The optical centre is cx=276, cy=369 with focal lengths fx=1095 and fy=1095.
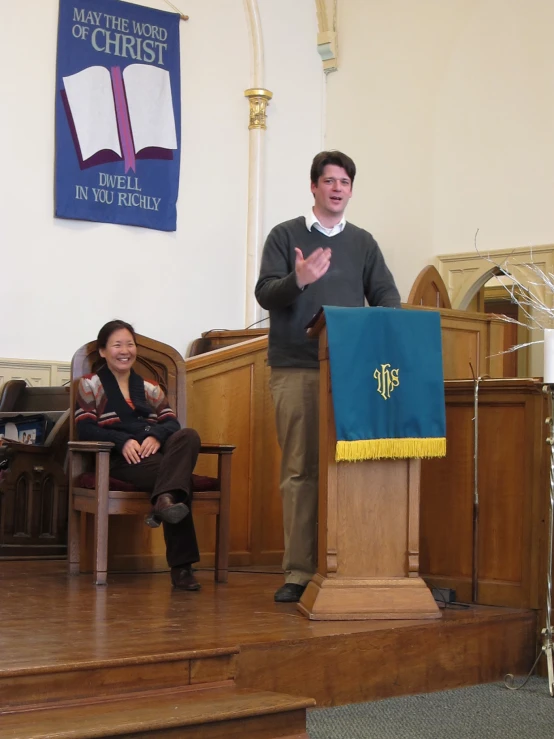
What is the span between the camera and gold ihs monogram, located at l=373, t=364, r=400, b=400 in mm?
3761

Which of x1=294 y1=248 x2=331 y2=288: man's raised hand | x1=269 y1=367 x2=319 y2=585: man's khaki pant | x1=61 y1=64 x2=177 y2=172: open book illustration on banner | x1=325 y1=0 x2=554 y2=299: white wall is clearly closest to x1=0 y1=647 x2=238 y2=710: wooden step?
x1=269 y1=367 x2=319 y2=585: man's khaki pant

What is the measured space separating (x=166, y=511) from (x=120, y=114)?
12.9 feet

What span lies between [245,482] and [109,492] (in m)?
0.95

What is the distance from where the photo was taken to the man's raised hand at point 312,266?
3.58 meters

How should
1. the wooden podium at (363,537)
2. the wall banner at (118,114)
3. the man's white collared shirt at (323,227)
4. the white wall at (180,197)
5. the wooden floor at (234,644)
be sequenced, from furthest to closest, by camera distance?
the wall banner at (118,114) < the white wall at (180,197) < the man's white collared shirt at (323,227) < the wooden podium at (363,537) < the wooden floor at (234,644)

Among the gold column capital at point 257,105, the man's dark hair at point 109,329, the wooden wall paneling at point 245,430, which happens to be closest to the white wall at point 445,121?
the gold column capital at point 257,105

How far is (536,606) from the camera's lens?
414cm

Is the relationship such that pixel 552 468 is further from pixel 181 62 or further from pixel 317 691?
pixel 181 62

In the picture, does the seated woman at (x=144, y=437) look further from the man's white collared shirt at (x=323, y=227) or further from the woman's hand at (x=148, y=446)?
the man's white collared shirt at (x=323, y=227)

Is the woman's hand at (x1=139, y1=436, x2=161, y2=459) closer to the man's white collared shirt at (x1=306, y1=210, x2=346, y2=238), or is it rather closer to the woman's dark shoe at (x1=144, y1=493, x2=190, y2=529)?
the woman's dark shoe at (x1=144, y1=493, x2=190, y2=529)

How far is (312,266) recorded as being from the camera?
3600 millimetres

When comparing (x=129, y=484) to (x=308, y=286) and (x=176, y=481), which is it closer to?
(x=176, y=481)

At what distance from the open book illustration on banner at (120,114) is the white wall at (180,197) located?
0.17m

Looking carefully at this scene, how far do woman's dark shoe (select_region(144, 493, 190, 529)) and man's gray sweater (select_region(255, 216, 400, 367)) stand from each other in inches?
26.4
